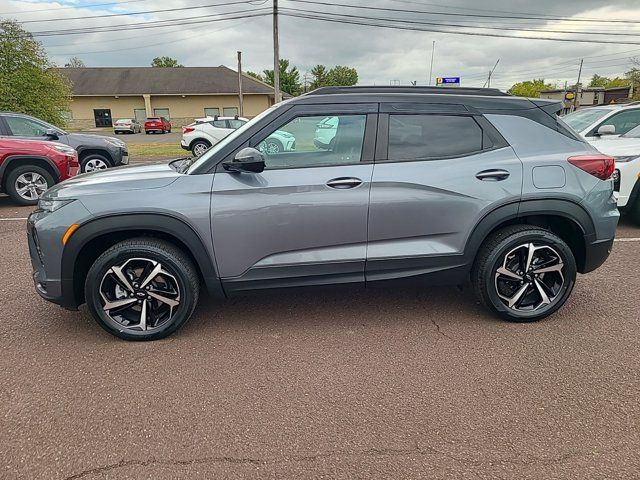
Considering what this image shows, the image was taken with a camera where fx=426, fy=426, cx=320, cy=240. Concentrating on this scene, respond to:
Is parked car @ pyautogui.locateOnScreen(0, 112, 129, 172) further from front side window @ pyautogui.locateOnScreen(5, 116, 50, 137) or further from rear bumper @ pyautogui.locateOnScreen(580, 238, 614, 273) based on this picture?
rear bumper @ pyautogui.locateOnScreen(580, 238, 614, 273)

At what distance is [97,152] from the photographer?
10.3 meters

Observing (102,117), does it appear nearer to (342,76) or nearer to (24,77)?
(24,77)

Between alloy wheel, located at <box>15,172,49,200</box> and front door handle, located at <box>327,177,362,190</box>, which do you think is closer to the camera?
front door handle, located at <box>327,177,362,190</box>

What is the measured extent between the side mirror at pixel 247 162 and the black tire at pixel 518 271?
1.87m

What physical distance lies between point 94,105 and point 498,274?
4849cm

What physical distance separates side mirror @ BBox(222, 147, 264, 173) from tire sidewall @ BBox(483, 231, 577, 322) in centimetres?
191

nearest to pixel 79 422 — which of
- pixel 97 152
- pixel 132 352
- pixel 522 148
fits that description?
pixel 132 352

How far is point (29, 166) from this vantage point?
7.94 metres

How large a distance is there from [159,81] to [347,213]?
4655 centimetres

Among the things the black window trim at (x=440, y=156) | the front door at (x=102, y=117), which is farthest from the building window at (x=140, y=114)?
the black window trim at (x=440, y=156)

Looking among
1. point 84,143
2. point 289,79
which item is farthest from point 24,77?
point 289,79

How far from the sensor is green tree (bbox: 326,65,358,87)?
255 feet

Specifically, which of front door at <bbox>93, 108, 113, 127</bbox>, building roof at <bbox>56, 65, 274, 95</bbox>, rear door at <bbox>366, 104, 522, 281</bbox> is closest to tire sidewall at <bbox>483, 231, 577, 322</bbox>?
rear door at <bbox>366, 104, 522, 281</bbox>

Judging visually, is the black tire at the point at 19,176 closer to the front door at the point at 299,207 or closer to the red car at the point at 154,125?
the front door at the point at 299,207
